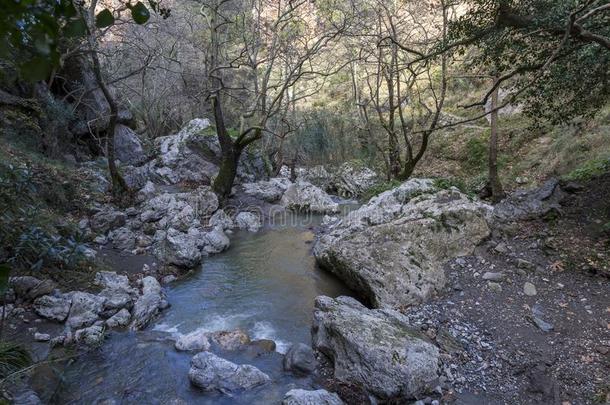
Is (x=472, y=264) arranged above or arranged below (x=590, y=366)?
above

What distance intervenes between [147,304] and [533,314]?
16.1 feet

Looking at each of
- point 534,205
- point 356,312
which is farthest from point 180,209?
point 534,205

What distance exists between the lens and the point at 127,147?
13781 millimetres

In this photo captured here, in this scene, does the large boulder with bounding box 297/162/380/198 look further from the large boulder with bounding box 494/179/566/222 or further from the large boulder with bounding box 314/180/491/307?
the large boulder with bounding box 494/179/566/222

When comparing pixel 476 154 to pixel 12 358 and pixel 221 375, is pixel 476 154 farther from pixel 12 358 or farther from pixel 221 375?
pixel 12 358

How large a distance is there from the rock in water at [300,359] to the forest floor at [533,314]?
136 centimetres

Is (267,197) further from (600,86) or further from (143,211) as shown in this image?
(600,86)

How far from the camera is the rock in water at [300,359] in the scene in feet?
13.7

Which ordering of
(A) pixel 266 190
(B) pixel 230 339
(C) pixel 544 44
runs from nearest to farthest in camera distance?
(B) pixel 230 339 → (C) pixel 544 44 → (A) pixel 266 190

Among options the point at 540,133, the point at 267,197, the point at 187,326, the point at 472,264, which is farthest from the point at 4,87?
the point at 540,133

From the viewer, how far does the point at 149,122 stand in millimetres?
18719

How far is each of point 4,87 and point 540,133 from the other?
1465 cm

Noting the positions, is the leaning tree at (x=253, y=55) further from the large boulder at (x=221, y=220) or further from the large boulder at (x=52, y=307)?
the large boulder at (x=52, y=307)

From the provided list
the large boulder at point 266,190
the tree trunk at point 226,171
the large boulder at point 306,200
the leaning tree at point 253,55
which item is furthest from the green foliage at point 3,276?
the large boulder at point 266,190
